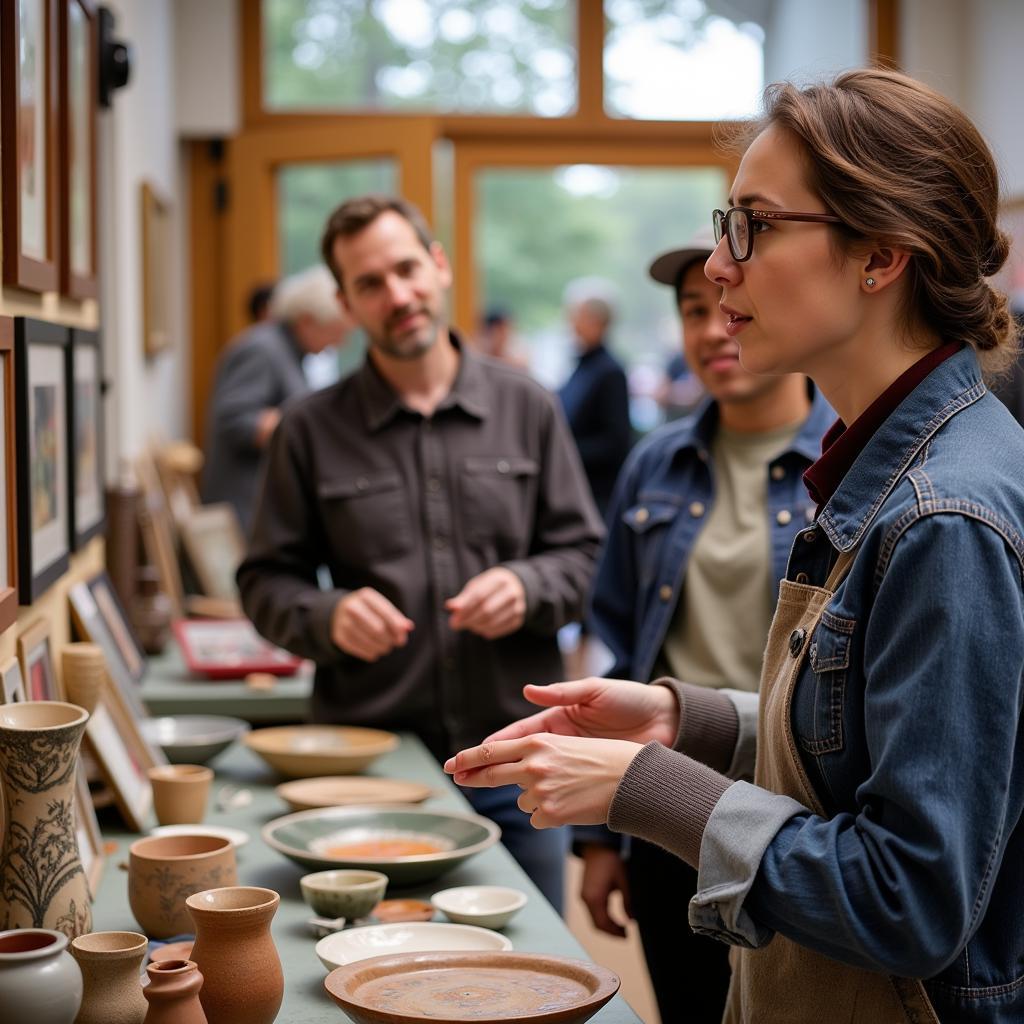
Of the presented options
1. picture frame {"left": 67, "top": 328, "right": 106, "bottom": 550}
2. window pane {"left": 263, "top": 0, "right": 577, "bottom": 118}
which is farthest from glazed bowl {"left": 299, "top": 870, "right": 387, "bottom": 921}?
window pane {"left": 263, "top": 0, "right": 577, "bottom": 118}

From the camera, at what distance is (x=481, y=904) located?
1.79m

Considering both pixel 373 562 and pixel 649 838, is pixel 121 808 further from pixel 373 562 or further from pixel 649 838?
pixel 649 838

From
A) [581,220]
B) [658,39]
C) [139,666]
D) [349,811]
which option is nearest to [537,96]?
[658,39]

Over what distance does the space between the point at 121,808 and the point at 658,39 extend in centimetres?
549

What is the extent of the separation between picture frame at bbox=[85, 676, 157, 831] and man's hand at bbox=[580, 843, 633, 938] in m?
0.75

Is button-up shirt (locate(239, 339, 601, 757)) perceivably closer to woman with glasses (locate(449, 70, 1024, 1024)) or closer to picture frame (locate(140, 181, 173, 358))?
woman with glasses (locate(449, 70, 1024, 1024))

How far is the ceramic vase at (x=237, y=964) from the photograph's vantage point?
1349 millimetres

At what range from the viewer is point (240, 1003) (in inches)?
53.2

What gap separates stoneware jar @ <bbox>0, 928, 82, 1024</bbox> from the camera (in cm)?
112

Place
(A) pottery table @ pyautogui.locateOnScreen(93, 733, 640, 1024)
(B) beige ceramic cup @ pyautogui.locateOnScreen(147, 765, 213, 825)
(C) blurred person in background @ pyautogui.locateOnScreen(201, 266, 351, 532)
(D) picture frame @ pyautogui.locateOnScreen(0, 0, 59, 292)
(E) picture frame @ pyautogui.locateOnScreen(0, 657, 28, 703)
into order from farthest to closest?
(C) blurred person in background @ pyautogui.locateOnScreen(201, 266, 351, 532)
(B) beige ceramic cup @ pyautogui.locateOnScreen(147, 765, 213, 825)
(D) picture frame @ pyautogui.locateOnScreen(0, 0, 59, 292)
(E) picture frame @ pyautogui.locateOnScreen(0, 657, 28, 703)
(A) pottery table @ pyautogui.locateOnScreen(93, 733, 640, 1024)

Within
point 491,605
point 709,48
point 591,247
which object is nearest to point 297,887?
point 491,605

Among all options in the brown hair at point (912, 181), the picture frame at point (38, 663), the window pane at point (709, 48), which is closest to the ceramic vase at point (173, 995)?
the picture frame at point (38, 663)

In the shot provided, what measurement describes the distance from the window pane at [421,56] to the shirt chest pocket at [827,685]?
18.3ft

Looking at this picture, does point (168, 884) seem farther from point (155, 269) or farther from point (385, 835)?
point (155, 269)
